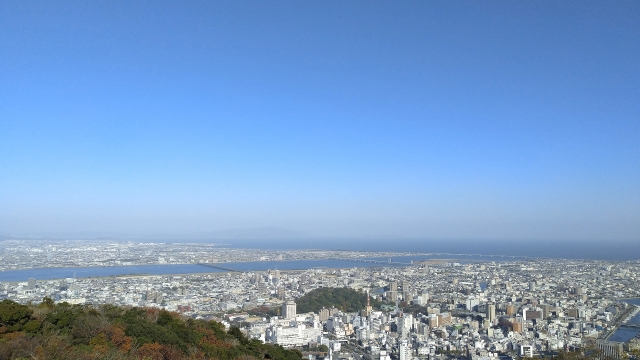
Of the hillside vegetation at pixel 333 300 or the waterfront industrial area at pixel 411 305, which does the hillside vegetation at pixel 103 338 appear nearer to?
the waterfront industrial area at pixel 411 305

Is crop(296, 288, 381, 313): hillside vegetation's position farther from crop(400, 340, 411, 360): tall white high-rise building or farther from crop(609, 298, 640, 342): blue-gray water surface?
crop(609, 298, 640, 342): blue-gray water surface

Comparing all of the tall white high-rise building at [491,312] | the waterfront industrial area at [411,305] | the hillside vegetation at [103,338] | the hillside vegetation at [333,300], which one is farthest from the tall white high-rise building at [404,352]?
the hillside vegetation at [333,300]

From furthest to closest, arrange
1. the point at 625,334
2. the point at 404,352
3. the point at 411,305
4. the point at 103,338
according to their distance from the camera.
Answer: the point at 411,305
the point at 625,334
the point at 404,352
the point at 103,338

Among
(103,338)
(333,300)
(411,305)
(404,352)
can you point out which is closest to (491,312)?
(411,305)

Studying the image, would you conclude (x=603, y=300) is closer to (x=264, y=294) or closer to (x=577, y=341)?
Answer: (x=577, y=341)

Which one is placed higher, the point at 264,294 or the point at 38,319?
the point at 38,319

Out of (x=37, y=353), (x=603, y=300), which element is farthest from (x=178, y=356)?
(x=603, y=300)

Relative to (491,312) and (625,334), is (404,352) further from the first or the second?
(625,334)
